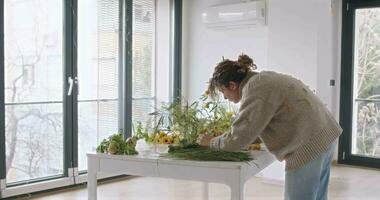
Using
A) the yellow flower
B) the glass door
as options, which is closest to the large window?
the yellow flower

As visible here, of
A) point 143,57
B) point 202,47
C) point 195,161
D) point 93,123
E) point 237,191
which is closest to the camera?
point 237,191

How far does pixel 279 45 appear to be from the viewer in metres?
5.16

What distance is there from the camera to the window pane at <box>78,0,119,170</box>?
509 centimetres

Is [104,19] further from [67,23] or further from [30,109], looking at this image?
[30,109]

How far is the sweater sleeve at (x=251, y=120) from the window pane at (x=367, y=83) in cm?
442

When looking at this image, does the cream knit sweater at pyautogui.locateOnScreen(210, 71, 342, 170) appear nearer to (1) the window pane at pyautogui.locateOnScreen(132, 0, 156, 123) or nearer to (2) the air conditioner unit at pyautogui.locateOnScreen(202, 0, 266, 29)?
(2) the air conditioner unit at pyautogui.locateOnScreen(202, 0, 266, 29)

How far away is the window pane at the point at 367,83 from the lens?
20.2ft

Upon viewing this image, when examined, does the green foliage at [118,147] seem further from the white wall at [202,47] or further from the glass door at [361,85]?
the glass door at [361,85]

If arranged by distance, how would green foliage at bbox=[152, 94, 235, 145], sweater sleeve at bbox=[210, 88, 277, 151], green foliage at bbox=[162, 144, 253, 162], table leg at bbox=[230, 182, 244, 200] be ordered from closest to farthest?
1. sweater sleeve at bbox=[210, 88, 277, 151]
2. table leg at bbox=[230, 182, 244, 200]
3. green foliage at bbox=[162, 144, 253, 162]
4. green foliage at bbox=[152, 94, 235, 145]

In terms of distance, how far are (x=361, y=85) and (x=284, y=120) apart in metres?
4.41

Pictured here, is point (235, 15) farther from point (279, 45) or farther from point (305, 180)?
point (305, 180)

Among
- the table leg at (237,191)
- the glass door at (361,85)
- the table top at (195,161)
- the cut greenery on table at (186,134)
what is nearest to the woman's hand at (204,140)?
the cut greenery on table at (186,134)

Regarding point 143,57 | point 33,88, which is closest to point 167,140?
point 33,88

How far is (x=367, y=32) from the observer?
620 cm
